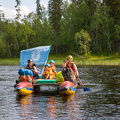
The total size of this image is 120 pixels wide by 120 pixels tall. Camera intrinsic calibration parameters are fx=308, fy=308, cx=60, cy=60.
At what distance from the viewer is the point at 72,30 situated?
68.2 metres

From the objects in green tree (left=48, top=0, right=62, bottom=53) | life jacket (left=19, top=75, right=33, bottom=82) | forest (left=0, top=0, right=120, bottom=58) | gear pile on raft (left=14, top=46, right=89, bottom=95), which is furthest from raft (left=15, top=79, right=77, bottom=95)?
green tree (left=48, top=0, right=62, bottom=53)

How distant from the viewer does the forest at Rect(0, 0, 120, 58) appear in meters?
60.2

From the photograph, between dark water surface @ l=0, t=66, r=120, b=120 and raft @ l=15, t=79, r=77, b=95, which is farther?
raft @ l=15, t=79, r=77, b=95

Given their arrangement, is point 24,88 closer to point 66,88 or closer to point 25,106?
point 66,88

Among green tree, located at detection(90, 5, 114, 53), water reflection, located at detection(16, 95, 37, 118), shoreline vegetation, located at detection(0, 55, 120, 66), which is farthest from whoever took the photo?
green tree, located at detection(90, 5, 114, 53)

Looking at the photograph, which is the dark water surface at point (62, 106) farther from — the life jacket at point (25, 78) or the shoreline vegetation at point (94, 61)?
the shoreline vegetation at point (94, 61)

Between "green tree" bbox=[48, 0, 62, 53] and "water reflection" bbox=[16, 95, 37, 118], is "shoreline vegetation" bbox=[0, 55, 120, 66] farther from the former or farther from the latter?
"green tree" bbox=[48, 0, 62, 53]

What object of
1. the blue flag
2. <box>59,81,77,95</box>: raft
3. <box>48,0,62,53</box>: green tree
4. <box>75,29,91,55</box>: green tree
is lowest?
<box>59,81,77,95</box>: raft

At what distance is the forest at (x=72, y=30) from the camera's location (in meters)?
60.2

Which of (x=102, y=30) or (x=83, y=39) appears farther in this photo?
(x=102, y=30)

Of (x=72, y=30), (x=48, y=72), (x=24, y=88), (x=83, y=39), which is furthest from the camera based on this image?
(x=72, y=30)

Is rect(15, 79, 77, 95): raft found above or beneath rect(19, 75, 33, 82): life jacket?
beneath

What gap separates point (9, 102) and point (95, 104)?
397cm

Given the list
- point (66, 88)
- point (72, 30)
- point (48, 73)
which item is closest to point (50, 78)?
point (48, 73)
